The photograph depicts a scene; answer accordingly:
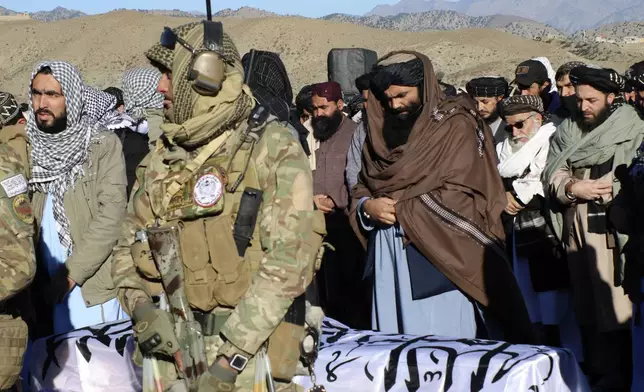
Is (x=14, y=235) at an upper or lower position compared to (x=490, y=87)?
lower

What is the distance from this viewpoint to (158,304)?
11.5 feet

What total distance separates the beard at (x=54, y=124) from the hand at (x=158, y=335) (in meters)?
2.44

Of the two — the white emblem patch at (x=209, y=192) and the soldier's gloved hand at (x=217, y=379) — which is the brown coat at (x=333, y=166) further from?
the soldier's gloved hand at (x=217, y=379)

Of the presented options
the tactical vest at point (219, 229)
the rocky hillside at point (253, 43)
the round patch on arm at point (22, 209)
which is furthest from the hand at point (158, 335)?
the rocky hillside at point (253, 43)

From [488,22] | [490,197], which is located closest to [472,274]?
[490,197]

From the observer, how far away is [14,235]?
374cm

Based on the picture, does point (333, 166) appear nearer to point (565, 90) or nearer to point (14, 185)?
point (565, 90)

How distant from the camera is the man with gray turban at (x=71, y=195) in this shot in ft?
17.9

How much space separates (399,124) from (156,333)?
7.95ft

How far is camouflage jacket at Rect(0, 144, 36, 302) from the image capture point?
12.1ft

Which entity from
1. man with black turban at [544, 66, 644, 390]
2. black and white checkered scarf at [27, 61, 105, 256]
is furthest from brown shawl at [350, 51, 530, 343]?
black and white checkered scarf at [27, 61, 105, 256]

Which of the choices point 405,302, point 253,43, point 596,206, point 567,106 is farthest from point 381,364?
point 253,43

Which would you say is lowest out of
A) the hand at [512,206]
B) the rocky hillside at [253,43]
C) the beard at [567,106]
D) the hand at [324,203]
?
the rocky hillside at [253,43]

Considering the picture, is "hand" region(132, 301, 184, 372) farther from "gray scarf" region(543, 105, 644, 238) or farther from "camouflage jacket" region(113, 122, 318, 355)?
"gray scarf" region(543, 105, 644, 238)
